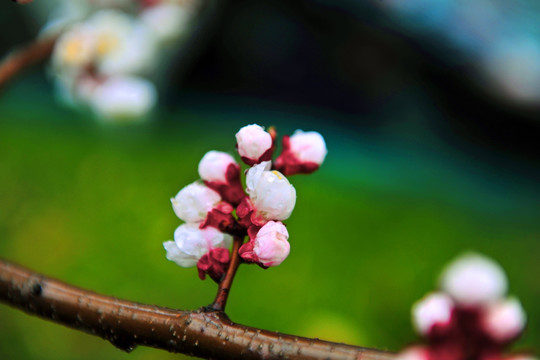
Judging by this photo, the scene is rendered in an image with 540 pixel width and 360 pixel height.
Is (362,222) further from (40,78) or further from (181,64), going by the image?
(40,78)

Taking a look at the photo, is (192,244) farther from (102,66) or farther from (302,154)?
(102,66)

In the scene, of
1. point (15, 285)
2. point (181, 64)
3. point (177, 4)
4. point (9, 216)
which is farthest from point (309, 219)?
point (15, 285)

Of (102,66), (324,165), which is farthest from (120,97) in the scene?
(324,165)

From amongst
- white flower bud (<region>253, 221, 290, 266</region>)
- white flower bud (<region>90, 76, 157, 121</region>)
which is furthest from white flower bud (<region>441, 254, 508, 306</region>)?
white flower bud (<region>90, 76, 157, 121</region>)

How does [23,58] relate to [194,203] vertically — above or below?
above

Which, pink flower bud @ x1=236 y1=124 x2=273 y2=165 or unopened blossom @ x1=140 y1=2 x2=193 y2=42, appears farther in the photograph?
unopened blossom @ x1=140 y1=2 x2=193 y2=42

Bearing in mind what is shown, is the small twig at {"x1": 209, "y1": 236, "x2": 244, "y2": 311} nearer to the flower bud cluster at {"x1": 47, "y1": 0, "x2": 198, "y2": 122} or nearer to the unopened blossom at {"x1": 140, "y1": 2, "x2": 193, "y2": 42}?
the flower bud cluster at {"x1": 47, "y1": 0, "x2": 198, "y2": 122}
